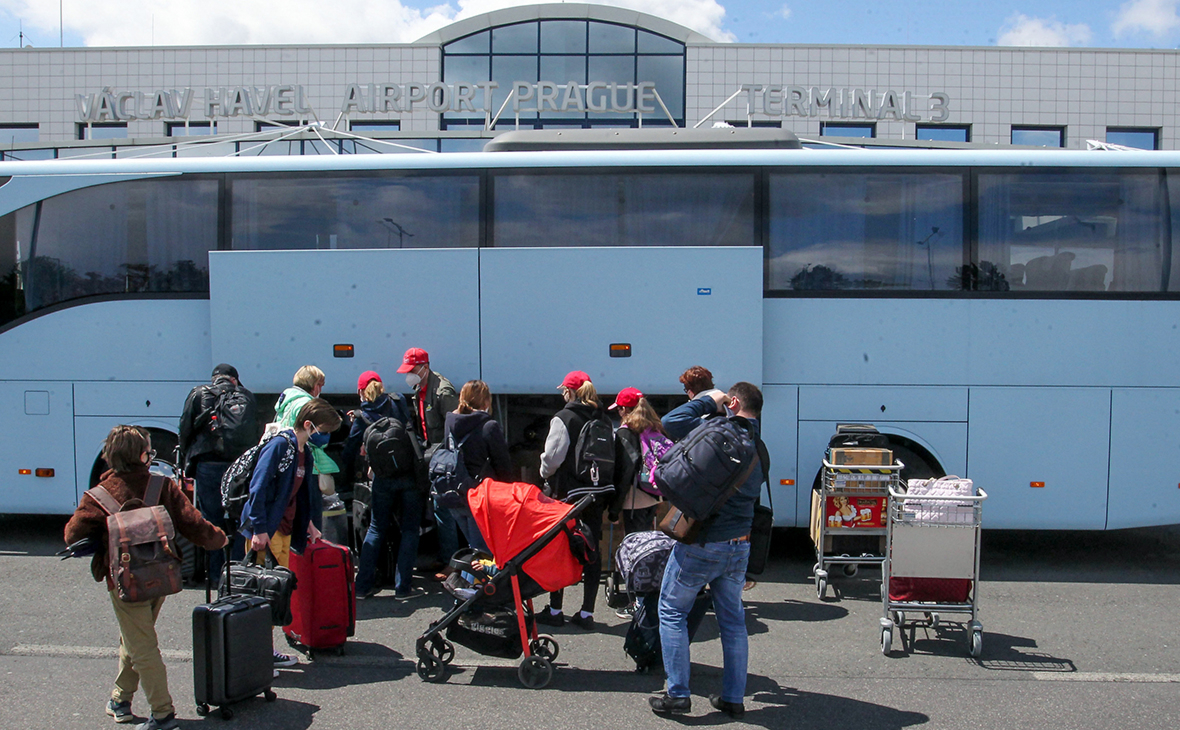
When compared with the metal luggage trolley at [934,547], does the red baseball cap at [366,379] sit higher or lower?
higher

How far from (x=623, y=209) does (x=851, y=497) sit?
3192mm

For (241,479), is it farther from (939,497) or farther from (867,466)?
(867,466)

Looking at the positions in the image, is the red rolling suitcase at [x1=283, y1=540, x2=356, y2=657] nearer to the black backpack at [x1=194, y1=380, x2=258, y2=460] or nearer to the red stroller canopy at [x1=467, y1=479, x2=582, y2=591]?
the red stroller canopy at [x1=467, y1=479, x2=582, y2=591]

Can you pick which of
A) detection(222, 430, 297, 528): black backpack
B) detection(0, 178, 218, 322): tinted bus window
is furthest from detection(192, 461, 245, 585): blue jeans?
detection(0, 178, 218, 322): tinted bus window

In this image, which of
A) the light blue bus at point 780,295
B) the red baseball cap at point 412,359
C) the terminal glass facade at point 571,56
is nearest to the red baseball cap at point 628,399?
the light blue bus at point 780,295

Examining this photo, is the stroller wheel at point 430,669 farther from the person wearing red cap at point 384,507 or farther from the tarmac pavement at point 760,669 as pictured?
the person wearing red cap at point 384,507

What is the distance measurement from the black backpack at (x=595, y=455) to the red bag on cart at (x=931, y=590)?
81.9 inches

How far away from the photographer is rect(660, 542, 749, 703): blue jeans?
14.3 feet

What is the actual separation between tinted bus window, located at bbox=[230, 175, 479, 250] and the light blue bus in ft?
0.07

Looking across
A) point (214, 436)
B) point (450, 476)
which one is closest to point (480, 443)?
point (450, 476)

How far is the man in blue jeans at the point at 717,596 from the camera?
433 centimetres

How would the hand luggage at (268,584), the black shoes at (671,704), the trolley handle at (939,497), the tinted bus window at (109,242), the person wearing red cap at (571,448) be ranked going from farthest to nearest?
the tinted bus window at (109,242)
the person wearing red cap at (571,448)
the trolley handle at (939,497)
the hand luggage at (268,584)
the black shoes at (671,704)

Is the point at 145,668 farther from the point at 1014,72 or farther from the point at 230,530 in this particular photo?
the point at 1014,72

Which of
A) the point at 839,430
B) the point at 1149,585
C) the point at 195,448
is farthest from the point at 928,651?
the point at 195,448
